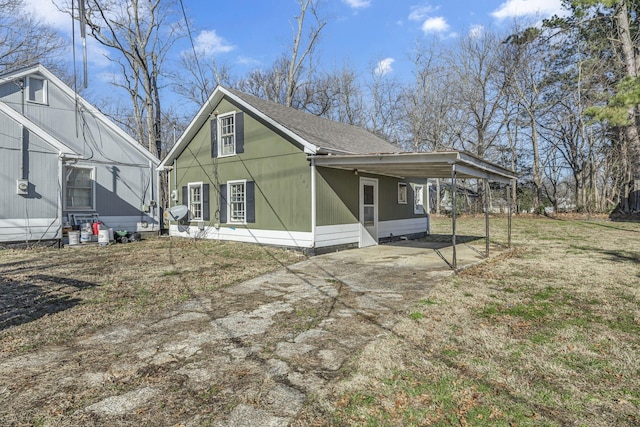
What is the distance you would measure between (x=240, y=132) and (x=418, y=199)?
291 inches

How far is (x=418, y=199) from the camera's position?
49.1ft

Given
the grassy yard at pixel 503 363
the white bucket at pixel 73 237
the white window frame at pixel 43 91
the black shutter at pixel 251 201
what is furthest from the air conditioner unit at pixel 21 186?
the grassy yard at pixel 503 363

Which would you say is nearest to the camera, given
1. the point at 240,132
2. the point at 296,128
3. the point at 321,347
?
the point at 321,347

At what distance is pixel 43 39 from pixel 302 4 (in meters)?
14.0

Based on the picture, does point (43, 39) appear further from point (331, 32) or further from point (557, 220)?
point (557, 220)

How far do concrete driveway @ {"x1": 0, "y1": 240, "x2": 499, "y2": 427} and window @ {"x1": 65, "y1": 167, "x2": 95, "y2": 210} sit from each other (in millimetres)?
9963

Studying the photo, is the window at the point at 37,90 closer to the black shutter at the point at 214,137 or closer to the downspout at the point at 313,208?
the black shutter at the point at 214,137

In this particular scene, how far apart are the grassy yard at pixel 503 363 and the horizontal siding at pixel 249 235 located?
4586mm

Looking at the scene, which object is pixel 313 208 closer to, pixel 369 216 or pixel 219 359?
pixel 369 216

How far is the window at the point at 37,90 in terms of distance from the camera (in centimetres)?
1244

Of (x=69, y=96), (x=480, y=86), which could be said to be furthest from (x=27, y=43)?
(x=480, y=86)

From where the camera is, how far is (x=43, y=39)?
1805 cm

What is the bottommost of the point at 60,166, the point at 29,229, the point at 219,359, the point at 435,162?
the point at 219,359

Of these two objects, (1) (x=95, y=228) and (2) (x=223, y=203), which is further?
(1) (x=95, y=228)
